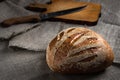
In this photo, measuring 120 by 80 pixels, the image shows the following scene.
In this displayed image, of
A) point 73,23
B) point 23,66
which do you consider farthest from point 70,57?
point 73,23

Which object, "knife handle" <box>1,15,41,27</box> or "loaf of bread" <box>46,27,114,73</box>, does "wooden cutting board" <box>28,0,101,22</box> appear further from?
"loaf of bread" <box>46,27,114,73</box>

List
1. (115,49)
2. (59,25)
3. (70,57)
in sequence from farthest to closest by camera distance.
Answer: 1. (59,25)
2. (115,49)
3. (70,57)

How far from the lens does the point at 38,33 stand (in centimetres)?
95

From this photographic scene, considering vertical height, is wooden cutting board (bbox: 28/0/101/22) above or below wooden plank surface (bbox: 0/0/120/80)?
above

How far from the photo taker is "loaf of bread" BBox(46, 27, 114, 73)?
0.75 m

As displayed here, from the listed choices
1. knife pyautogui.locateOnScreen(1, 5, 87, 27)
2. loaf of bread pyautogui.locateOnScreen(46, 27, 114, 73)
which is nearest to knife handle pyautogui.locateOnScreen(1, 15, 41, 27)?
knife pyautogui.locateOnScreen(1, 5, 87, 27)

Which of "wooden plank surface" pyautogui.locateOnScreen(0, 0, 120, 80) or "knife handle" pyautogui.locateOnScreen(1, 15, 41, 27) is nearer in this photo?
"wooden plank surface" pyautogui.locateOnScreen(0, 0, 120, 80)

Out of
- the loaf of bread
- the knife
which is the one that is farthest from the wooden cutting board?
the loaf of bread

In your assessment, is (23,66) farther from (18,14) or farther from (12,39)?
(18,14)

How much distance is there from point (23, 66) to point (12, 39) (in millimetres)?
139

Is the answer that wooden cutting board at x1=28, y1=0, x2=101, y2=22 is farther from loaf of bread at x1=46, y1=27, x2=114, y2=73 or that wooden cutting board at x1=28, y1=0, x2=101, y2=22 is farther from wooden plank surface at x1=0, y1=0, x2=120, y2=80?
loaf of bread at x1=46, y1=27, x2=114, y2=73

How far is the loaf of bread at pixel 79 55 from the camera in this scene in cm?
75

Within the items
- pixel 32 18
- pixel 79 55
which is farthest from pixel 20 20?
pixel 79 55

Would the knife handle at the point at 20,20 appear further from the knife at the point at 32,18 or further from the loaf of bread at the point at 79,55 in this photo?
the loaf of bread at the point at 79,55
